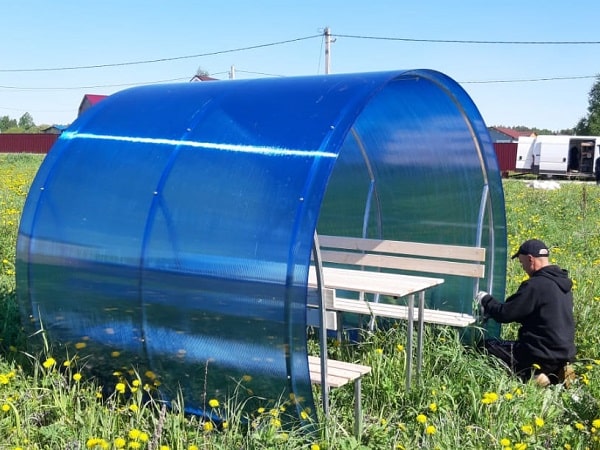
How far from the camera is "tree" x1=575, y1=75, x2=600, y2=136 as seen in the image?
2475 inches

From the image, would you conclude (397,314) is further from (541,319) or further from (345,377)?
(345,377)

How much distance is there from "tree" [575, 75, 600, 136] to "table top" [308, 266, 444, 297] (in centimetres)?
6197

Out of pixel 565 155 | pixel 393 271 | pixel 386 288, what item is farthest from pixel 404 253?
pixel 565 155

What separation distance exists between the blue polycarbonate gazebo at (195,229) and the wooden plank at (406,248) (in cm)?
124

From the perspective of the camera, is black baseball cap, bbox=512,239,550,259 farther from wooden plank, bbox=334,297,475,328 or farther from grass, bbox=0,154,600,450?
grass, bbox=0,154,600,450

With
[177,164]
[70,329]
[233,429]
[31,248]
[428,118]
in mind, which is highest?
[428,118]

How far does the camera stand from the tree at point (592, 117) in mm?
62875

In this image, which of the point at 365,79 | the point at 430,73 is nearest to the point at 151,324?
the point at 365,79

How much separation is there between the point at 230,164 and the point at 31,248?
154 centimetres

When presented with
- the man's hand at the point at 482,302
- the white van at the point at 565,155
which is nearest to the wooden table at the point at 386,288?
the man's hand at the point at 482,302

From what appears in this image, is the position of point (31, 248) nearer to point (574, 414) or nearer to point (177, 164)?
point (177, 164)

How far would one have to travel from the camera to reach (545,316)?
16.7ft

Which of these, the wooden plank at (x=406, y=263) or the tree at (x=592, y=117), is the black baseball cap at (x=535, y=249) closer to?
the wooden plank at (x=406, y=263)

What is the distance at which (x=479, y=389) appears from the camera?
178 inches
